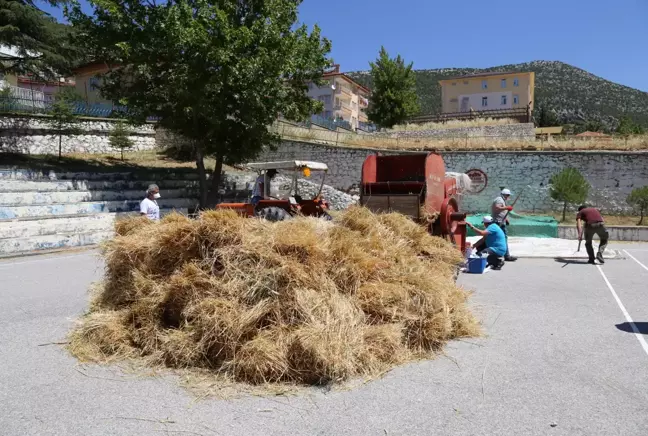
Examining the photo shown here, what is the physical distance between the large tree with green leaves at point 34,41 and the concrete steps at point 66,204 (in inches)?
232

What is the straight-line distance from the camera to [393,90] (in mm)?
43594

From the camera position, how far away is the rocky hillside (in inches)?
3890

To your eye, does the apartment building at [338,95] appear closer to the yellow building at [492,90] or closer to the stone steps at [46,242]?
the yellow building at [492,90]

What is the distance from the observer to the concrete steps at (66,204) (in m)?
14.0

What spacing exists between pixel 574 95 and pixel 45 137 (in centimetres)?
10905

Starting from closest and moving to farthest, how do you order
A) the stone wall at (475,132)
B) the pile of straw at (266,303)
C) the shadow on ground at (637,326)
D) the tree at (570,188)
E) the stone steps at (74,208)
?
1. the pile of straw at (266,303)
2. the shadow on ground at (637,326)
3. the stone steps at (74,208)
4. the tree at (570,188)
5. the stone wall at (475,132)

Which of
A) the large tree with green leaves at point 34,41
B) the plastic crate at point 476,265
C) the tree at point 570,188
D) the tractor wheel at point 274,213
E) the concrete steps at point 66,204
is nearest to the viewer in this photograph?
the plastic crate at point 476,265

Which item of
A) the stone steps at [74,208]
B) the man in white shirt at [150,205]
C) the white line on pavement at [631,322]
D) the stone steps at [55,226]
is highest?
the man in white shirt at [150,205]

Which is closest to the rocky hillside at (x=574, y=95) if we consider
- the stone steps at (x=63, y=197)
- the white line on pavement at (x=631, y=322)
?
the stone steps at (x=63, y=197)

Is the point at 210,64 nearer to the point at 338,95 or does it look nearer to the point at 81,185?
the point at 81,185

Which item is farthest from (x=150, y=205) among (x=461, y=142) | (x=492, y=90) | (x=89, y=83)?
(x=492, y=90)

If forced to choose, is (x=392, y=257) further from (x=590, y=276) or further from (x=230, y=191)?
(x=230, y=191)

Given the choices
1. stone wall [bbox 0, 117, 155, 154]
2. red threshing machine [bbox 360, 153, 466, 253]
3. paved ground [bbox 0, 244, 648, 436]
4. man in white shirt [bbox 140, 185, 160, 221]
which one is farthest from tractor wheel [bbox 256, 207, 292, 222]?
stone wall [bbox 0, 117, 155, 154]

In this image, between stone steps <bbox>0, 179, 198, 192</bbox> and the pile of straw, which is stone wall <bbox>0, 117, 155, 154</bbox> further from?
the pile of straw
